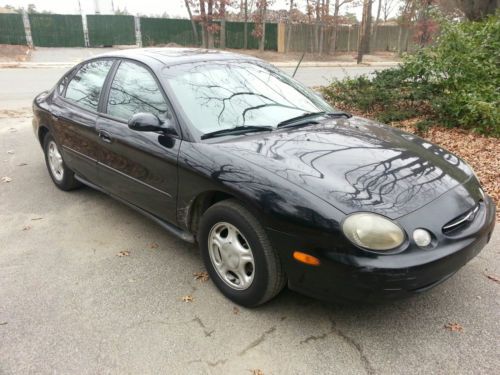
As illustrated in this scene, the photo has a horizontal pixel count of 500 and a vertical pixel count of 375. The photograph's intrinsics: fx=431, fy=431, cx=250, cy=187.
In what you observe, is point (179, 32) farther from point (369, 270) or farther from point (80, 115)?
point (369, 270)

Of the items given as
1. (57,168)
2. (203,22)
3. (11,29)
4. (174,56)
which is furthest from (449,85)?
(11,29)

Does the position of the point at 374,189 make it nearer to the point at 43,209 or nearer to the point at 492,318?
the point at 492,318

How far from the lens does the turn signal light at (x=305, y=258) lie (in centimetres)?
238

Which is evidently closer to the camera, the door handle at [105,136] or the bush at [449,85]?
the door handle at [105,136]

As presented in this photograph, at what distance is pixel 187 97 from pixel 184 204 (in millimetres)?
810

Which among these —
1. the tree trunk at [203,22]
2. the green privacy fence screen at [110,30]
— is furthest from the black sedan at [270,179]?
the green privacy fence screen at [110,30]

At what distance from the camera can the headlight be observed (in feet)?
7.46

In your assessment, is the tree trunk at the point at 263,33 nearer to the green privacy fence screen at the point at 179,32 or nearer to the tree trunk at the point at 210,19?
the green privacy fence screen at the point at 179,32

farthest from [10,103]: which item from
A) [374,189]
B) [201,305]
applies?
[374,189]

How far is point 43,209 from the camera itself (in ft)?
14.7

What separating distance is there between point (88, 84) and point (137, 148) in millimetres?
1353

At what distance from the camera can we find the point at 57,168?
4914 millimetres

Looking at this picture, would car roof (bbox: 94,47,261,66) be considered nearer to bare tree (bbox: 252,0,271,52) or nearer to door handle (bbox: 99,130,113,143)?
door handle (bbox: 99,130,113,143)

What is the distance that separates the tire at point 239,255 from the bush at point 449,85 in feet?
15.6
